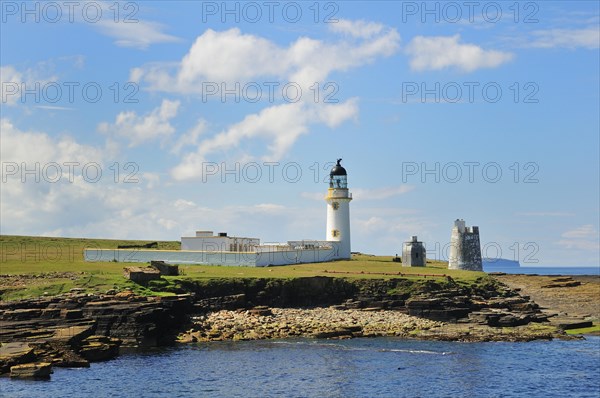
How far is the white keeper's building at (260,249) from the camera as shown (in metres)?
68.9

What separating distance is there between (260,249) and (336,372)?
1407 inches

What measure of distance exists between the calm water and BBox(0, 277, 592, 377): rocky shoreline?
2018 mm

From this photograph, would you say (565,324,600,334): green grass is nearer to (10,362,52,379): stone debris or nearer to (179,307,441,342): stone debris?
(179,307,441,342): stone debris

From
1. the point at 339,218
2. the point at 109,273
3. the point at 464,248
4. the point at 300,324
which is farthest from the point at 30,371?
the point at 464,248

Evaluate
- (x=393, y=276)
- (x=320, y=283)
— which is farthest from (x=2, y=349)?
(x=393, y=276)

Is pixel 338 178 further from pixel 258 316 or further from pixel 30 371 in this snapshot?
pixel 30 371

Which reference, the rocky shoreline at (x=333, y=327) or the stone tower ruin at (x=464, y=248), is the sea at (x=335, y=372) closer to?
the rocky shoreline at (x=333, y=327)

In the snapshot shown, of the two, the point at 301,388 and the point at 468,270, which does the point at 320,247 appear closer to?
the point at 468,270

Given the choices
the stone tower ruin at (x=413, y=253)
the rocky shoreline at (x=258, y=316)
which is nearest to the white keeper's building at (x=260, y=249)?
the stone tower ruin at (x=413, y=253)

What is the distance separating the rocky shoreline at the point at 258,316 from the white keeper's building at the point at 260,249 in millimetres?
10617

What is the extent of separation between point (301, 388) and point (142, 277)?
20.2 m

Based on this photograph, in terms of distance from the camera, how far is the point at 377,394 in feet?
120

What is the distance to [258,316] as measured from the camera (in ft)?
175

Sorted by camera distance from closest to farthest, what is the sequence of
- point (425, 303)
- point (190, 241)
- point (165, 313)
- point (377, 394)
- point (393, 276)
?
point (377, 394) < point (165, 313) < point (425, 303) < point (393, 276) < point (190, 241)
